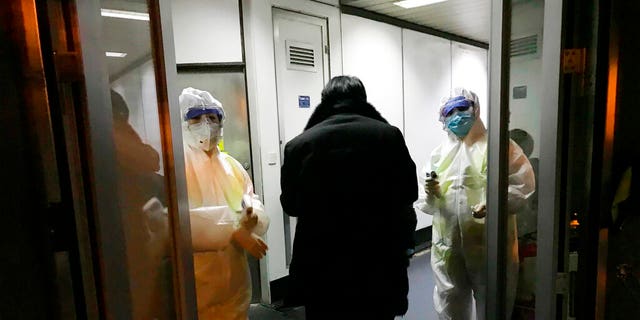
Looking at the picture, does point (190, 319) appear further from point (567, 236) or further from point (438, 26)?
point (438, 26)

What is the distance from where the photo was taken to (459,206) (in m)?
2.00

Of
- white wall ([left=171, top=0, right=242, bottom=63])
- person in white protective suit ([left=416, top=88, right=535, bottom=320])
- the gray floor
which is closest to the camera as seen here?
person in white protective suit ([left=416, top=88, right=535, bottom=320])

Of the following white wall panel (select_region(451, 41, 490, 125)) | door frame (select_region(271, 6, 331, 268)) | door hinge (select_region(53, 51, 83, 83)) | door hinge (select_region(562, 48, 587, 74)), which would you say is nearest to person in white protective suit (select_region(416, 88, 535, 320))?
door hinge (select_region(562, 48, 587, 74))

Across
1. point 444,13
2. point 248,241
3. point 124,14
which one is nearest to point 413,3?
point 444,13

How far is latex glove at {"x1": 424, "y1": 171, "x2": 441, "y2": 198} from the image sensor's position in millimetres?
2098

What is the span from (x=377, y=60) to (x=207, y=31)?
172 cm

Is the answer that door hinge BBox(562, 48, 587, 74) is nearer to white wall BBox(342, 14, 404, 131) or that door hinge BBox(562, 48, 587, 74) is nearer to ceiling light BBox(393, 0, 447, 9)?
white wall BBox(342, 14, 404, 131)

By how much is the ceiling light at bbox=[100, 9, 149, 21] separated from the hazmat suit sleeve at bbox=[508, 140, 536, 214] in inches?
44.2

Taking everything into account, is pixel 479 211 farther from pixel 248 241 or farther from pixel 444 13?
pixel 444 13

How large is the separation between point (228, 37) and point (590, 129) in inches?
89.0

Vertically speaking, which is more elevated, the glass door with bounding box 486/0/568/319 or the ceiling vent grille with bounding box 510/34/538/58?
the ceiling vent grille with bounding box 510/34/538/58

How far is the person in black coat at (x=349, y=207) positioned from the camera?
1.48 m

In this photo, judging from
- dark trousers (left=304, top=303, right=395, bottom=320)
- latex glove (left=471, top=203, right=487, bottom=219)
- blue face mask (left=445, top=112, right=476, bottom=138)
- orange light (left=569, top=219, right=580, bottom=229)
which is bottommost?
dark trousers (left=304, top=303, right=395, bottom=320)

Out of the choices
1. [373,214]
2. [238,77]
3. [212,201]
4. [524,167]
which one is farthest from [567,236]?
[238,77]
